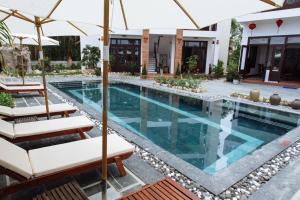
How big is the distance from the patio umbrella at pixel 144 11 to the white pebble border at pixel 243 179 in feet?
5.40

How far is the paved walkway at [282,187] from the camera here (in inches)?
131

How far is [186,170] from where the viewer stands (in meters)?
4.04

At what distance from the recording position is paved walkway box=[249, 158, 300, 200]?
332 centimetres

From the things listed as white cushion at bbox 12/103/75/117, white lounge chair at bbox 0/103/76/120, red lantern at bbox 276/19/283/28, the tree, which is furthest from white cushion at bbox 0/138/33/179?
the tree

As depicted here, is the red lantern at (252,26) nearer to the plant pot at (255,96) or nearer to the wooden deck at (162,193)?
the plant pot at (255,96)

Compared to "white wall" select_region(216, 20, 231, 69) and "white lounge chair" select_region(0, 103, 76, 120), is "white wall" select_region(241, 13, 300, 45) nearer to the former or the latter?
"white wall" select_region(216, 20, 231, 69)

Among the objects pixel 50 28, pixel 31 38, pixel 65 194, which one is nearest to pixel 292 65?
pixel 50 28

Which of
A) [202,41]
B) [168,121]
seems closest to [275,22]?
[202,41]

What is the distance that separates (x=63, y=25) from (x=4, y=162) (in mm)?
4307

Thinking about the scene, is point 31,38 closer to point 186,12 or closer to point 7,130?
point 7,130

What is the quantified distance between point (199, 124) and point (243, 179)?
13.2 feet

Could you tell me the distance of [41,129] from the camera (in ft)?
14.8

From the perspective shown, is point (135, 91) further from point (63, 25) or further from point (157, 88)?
point (63, 25)

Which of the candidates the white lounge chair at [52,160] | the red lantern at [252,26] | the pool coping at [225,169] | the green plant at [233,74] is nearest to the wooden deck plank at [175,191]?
the pool coping at [225,169]
